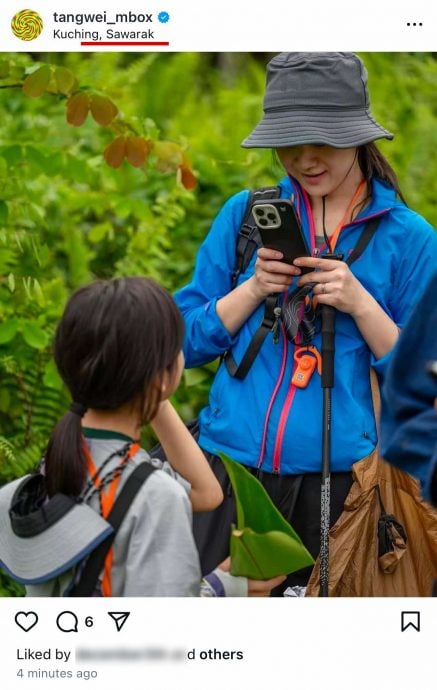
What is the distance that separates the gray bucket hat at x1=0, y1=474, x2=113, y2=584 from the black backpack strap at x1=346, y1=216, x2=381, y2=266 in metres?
1.01

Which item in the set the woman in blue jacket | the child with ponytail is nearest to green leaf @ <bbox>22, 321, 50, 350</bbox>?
the woman in blue jacket

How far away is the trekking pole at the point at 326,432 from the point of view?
2762 mm

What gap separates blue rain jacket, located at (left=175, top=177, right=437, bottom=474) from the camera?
2822 mm

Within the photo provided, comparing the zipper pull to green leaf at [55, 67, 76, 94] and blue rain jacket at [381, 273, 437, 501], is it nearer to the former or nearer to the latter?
blue rain jacket at [381, 273, 437, 501]

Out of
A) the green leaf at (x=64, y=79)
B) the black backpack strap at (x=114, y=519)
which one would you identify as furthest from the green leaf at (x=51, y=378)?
the black backpack strap at (x=114, y=519)

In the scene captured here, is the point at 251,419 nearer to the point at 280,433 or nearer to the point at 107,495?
the point at 280,433

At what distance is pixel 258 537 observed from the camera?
2.48 metres

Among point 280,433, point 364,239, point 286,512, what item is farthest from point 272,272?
point 286,512

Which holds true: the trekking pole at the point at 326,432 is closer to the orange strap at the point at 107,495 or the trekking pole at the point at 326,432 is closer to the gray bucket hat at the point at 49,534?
the orange strap at the point at 107,495

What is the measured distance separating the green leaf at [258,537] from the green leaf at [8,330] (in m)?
1.78

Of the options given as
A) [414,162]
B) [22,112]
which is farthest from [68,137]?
[414,162]

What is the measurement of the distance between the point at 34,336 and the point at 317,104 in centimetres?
173

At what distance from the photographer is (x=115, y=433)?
7.90 ft
